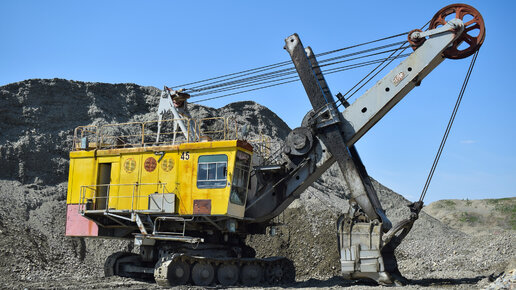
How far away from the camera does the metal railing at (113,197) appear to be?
1455cm

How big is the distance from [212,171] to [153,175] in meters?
1.86

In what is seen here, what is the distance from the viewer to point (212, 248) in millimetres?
14844

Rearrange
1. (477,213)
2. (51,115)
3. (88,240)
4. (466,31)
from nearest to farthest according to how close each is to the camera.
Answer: (466,31), (88,240), (51,115), (477,213)

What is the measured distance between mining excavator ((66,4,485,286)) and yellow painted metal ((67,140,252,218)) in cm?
3

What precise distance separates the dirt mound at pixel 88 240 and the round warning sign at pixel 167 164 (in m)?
3.09

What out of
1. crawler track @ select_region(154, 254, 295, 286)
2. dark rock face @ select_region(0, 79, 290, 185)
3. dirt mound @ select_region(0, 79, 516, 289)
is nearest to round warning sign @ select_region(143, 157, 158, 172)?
crawler track @ select_region(154, 254, 295, 286)

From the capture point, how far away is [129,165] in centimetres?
1512

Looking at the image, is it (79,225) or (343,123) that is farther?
(79,225)

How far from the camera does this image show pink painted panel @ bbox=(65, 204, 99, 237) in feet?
50.7

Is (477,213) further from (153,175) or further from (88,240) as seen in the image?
(153,175)

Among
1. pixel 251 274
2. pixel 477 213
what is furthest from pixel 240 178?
pixel 477 213

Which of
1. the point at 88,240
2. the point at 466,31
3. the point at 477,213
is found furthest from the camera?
the point at 477,213

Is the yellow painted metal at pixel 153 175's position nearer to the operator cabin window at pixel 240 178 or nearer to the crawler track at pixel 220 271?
the operator cabin window at pixel 240 178

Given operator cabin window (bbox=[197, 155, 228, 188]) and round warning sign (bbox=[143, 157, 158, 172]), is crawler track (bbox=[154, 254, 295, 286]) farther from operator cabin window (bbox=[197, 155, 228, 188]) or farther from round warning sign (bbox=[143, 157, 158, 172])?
round warning sign (bbox=[143, 157, 158, 172])
